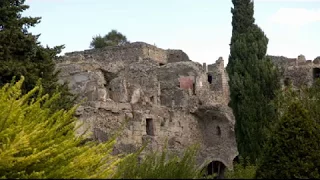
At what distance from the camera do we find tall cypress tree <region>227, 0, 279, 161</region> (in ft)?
82.2

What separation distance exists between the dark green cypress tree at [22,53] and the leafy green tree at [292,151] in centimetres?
865

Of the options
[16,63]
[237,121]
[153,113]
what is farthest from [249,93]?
[16,63]

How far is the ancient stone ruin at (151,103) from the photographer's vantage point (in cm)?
2558

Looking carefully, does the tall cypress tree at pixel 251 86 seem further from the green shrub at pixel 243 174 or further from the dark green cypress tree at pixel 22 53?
the green shrub at pixel 243 174

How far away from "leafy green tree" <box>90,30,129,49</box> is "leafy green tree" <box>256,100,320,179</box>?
45.8 meters

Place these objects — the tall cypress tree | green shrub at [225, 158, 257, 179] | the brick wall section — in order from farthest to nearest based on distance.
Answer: the brick wall section → the tall cypress tree → green shrub at [225, 158, 257, 179]

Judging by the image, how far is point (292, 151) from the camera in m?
10.1

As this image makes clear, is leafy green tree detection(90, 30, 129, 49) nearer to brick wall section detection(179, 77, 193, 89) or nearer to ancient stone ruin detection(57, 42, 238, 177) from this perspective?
ancient stone ruin detection(57, 42, 238, 177)

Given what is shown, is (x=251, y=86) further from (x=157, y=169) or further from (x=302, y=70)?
(x=157, y=169)

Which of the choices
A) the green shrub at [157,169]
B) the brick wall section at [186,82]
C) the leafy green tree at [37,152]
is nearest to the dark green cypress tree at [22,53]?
the leafy green tree at [37,152]

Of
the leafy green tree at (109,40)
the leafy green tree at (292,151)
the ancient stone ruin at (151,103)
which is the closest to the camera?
the leafy green tree at (292,151)

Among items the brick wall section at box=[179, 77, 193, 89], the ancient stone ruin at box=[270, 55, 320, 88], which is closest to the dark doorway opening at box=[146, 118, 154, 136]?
the brick wall section at box=[179, 77, 193, 89]

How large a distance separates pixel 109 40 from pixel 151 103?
33005 millimetres

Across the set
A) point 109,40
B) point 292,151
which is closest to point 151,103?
point 292,151
